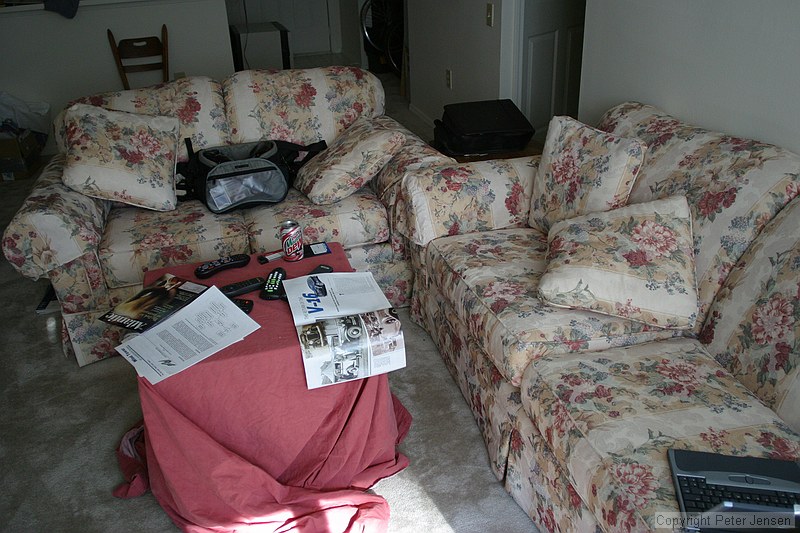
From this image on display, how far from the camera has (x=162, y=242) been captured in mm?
2355

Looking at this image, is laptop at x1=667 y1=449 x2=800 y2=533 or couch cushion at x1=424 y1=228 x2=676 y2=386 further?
couch cushion at x1=424 y1=228 x2=676 y2=386

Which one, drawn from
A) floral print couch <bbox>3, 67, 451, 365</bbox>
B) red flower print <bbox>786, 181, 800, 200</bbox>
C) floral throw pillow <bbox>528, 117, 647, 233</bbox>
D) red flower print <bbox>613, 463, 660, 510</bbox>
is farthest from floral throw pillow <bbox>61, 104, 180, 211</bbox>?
red flower print <bbox>786, 181, 800, 200</bbox>

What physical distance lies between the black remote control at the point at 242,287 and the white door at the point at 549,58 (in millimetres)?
2065

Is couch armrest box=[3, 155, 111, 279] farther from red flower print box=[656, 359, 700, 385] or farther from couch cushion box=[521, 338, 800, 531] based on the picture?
red flower print box=[656, 359, 700, 385]

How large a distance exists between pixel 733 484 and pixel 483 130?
1.87 metres

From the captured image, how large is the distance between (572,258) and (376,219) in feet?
3.06

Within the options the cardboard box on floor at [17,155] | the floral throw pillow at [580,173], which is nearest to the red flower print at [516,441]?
the floral throw pillow at [580,173]

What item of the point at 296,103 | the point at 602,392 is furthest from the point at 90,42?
the point at 602,392

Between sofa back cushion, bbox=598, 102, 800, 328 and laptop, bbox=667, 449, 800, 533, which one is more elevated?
sofa back cushion, bbox=598, 102, 800, 328

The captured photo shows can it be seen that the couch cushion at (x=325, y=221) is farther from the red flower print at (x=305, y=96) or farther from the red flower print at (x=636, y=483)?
the red flower print at (x=636, y=483)

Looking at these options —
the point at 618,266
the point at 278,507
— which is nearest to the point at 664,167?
the point at 618,266

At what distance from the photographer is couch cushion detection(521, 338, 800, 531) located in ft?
4.19

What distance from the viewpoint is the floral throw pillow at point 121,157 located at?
2.46m

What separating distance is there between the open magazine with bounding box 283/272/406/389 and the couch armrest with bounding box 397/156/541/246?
23.6 inches
